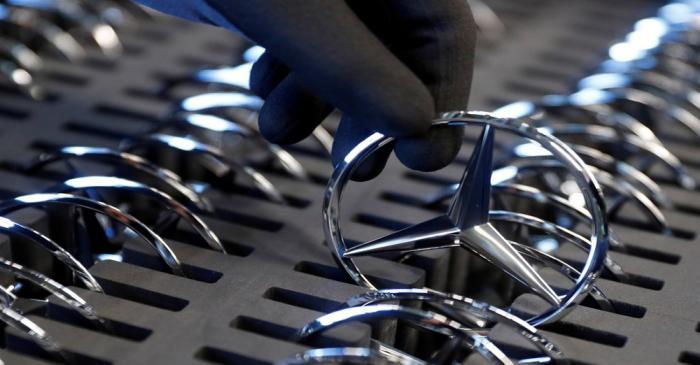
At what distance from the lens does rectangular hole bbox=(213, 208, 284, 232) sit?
60 centimetres

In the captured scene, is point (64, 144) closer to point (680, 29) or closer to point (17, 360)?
point (17, 360)

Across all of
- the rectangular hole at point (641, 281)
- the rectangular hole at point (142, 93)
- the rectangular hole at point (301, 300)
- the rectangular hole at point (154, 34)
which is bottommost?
the rectangular hole at point (301, 300)

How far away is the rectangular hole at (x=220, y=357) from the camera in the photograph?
46cm

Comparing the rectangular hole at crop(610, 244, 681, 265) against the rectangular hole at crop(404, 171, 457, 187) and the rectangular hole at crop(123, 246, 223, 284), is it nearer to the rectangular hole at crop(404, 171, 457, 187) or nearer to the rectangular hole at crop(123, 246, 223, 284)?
the rectangular hole at crop(404, 171, 457, 187)

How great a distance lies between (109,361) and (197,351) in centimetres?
4

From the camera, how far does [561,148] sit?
474mm

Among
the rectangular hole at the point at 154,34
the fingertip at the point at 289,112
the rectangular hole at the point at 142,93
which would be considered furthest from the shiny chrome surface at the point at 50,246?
the rectangular hole at the point at 154,34

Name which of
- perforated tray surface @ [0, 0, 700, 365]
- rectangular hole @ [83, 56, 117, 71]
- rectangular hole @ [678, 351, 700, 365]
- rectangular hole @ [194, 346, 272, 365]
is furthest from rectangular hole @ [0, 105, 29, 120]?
rectangular hole @ [678, 351, 700, 365]

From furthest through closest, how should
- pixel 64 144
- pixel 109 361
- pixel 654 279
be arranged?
pixel 64 144 < pixel 654 279 < pixel 109 361

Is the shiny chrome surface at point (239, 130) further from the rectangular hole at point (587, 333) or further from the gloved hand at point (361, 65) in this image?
the rectangular hole at point (587, 333)

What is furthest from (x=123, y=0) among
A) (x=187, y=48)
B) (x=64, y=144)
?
(x=64, y=144)

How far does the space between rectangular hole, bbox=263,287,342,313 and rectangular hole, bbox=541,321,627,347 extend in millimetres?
101

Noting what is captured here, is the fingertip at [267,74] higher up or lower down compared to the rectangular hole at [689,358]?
higher up

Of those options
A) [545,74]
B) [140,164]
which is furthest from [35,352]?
[545,74]
